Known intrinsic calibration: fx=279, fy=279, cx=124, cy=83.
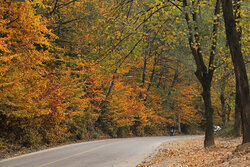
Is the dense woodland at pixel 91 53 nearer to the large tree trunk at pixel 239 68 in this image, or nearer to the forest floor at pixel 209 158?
the large tree trunk at pixel 239 68

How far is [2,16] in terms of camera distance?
42.4ft

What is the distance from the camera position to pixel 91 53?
565 inches

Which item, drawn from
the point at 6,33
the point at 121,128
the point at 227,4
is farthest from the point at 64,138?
the point at 227,4

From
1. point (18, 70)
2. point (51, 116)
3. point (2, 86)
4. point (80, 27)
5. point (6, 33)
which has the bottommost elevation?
point (51, 116)

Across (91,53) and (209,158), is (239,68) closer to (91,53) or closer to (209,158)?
(209,158)

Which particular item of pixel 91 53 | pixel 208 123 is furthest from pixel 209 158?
pixel 91 53

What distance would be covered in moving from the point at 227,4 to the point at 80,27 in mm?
12857

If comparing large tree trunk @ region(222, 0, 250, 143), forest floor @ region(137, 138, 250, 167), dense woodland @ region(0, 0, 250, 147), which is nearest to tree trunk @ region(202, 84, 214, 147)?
dense woodland @ region(0, 0, 250, 147)

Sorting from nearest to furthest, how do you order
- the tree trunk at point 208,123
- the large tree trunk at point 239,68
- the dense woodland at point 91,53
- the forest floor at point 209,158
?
the forest floor at point 209,158
the large tree trunk at point 239,68
the dense woodland at point 91,53
the tree trunk at point 208,123

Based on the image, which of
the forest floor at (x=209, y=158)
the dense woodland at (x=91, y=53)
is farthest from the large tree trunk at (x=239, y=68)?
the forest floor at (x=209, y=158)

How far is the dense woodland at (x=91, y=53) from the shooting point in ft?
34.7

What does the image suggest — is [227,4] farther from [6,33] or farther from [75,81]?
[75,81]

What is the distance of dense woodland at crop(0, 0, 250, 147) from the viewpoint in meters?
10.6

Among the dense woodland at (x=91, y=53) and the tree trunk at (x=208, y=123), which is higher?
the dense woodland at (x=91, y=53)
